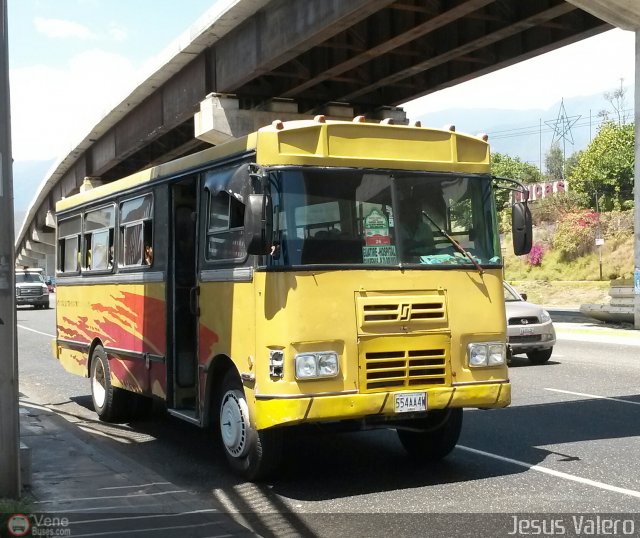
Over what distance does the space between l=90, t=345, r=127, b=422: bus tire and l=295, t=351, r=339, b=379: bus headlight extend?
4471 mm

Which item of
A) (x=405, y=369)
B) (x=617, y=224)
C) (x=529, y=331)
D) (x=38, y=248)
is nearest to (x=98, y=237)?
(x=405, y=369)

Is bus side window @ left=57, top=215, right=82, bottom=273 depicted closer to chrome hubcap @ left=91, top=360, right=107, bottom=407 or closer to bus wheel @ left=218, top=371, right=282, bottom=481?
chrome hubcap @ left=91, top=360, right=107, bottom=407

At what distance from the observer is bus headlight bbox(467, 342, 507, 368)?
24.2 feet

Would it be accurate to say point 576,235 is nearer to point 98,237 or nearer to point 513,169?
point 98,237

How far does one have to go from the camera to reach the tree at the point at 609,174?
2667 inches

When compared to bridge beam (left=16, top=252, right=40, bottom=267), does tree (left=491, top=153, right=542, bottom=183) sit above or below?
above

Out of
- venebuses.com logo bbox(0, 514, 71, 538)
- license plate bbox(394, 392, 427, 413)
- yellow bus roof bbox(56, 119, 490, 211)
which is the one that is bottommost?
venebuses.com logo bbox(0, 514, 71, 538)

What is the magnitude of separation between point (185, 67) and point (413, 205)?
72.8ft

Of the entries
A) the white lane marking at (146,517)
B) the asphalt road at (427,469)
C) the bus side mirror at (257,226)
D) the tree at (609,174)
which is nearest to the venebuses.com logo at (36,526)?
the white lane marking at (146,517)

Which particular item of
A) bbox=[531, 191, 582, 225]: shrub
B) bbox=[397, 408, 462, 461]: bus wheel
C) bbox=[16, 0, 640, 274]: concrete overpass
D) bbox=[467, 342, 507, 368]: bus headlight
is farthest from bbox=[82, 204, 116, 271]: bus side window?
bbox=[531, 191, 582, 225]: shrub

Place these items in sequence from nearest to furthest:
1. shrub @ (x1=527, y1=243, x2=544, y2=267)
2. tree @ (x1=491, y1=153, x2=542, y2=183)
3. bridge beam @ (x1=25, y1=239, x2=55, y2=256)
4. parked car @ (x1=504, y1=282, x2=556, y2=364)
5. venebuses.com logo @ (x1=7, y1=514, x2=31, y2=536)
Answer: venebuses.com logo @ (x1=7, y1=514, x2=31, y2=536)
parked car @ (x1=504, y1=282, x2=556, y2=364)
shrub @ (x1=527, y1=243, x2=544, y2=267)
bridge beam @ (x1=25, y1=239, x2=55, y2=256)
tree @ (x1=491, y1=153, x2=542, y2=183)

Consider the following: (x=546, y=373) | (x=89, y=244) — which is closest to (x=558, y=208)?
(x=546, y=373)

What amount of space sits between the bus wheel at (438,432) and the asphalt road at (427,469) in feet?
0.51

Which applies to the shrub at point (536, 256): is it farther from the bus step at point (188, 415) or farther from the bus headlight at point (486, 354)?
the bus headlight at point (486, 354)
